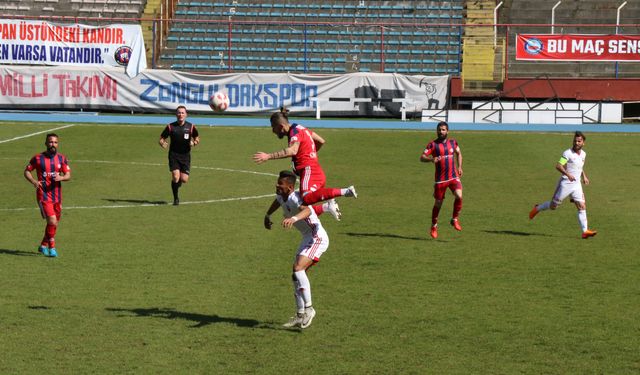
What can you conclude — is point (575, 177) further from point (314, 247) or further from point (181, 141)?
point (181, 141)

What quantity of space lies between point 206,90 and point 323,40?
27.2 feet

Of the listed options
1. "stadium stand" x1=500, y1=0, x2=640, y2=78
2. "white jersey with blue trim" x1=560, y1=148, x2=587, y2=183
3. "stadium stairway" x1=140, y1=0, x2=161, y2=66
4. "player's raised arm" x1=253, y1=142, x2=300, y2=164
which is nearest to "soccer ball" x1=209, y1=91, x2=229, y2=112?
"player's raised arm" x1=253, y1=142, x2=300, y2=164

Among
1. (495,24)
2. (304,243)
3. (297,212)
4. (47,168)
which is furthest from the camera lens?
(495,24)

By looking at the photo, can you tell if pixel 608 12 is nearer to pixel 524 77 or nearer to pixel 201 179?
pixel 524 77

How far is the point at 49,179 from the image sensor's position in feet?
54.7

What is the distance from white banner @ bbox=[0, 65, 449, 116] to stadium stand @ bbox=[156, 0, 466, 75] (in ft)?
11.5

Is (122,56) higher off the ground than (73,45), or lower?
lower

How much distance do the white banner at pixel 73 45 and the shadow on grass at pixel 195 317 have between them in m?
35.7

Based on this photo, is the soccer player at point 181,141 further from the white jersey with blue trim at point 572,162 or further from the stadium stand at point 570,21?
the stadium stand at point 570,21

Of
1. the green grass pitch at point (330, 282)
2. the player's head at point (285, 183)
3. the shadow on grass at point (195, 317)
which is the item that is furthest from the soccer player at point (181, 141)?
the player's head at point (285, 183)

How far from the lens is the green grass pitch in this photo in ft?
37.2

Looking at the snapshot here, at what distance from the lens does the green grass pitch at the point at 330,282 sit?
11.3 m

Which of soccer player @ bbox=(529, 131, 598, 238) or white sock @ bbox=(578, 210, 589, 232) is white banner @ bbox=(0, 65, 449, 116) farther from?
white sock @ bbox=(578, 210, 589, 232)

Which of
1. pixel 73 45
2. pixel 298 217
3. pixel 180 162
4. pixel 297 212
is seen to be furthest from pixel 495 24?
pixel 298 217
